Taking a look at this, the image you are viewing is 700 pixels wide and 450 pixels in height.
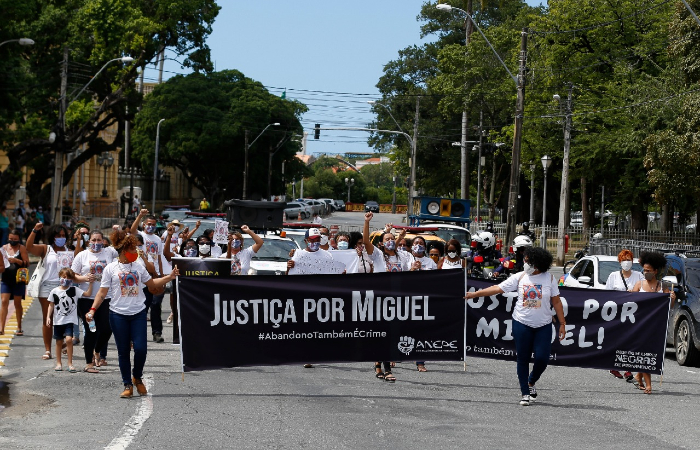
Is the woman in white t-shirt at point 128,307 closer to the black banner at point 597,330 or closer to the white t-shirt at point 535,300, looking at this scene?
the white t-shirt at point 535,300

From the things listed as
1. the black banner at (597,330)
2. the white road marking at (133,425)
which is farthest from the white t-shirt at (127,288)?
the black banner at (597,330)

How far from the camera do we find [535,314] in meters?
10.4

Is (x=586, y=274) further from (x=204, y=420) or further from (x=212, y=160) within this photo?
(x=212, y=160)

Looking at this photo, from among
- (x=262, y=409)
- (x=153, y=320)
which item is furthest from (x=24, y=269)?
(x=262, y=409)

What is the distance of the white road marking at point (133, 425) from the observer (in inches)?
313

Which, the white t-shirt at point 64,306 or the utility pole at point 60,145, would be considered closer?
the white t-shirt at point 64,306

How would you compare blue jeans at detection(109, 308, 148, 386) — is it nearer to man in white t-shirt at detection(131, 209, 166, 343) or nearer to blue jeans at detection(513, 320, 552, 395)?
blue jeans at detection(513, 320, 552, 395)

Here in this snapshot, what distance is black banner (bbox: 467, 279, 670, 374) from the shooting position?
11773 mm

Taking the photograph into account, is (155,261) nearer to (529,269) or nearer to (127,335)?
(127,335)

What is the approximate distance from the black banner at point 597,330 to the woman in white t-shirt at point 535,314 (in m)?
1.28

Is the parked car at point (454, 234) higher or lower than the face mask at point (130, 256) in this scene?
lower

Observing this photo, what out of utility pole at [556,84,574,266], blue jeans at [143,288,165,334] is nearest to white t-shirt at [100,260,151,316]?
blue jeans at [143,288,165,334]

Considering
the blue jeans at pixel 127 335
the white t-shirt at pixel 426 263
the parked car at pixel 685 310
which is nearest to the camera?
the blue jeans at pixel 127 335

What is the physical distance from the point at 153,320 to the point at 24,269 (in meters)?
2.24
